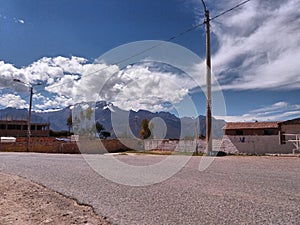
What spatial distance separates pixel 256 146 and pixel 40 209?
26.8 metres

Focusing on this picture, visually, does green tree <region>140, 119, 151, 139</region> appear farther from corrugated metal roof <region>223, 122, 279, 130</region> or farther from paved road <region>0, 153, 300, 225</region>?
paved road <region>0, 153, 300, 225</region>

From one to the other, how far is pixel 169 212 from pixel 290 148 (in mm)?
26972

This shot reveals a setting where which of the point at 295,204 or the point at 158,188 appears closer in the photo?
the point at 295,204

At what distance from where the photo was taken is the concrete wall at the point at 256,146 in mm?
29766

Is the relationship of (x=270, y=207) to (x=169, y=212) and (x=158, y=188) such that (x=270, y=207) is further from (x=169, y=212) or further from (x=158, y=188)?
(x=158, y=188)

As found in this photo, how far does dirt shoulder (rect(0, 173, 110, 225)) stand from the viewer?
18.2 feet

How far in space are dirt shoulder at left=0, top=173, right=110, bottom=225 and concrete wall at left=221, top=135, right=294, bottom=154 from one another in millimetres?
23789

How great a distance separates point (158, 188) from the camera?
8094 millimetres

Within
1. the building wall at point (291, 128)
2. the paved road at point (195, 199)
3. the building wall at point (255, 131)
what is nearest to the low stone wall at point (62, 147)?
the building wall at point (291, 128)

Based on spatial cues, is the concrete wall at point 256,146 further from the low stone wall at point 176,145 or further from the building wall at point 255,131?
the building wall at point 255,131

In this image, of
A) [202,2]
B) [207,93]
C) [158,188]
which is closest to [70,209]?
[158,188]

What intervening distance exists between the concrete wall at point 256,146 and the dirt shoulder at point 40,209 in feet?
78.0

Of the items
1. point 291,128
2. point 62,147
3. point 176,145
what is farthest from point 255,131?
point 62,147

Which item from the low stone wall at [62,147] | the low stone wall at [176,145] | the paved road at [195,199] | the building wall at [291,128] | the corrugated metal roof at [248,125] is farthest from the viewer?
the corrugated metal roof at [248,125]
